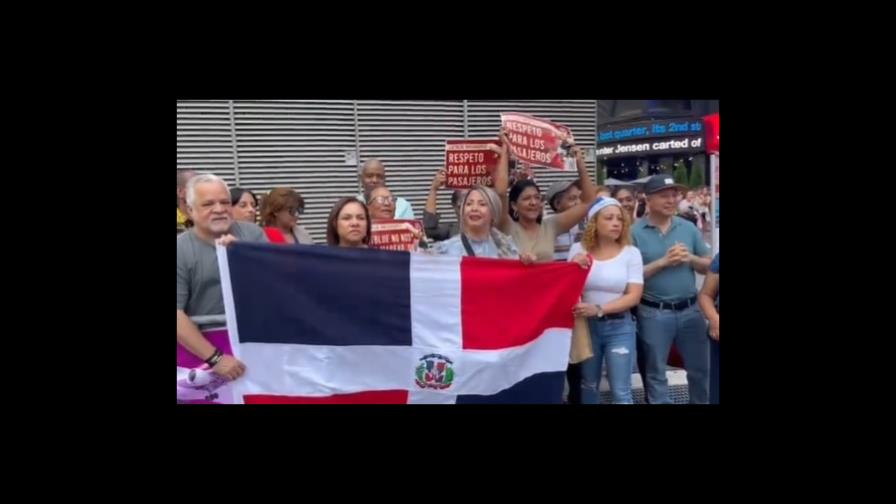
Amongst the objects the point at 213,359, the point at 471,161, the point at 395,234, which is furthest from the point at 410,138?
the point at 213,359

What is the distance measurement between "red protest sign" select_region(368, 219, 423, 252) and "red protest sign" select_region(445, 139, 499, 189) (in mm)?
788

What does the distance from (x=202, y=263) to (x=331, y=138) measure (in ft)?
10.5

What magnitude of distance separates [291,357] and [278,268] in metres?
0.46

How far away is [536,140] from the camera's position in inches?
198

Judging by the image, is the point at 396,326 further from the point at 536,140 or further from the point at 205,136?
the point at 205,136

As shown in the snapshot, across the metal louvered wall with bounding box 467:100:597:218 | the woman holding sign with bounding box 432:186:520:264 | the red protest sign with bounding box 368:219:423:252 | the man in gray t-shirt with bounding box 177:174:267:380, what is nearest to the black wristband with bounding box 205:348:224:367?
the man in gray t-shirt with bounding box 177:174:267:380

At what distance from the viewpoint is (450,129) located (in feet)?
23.3

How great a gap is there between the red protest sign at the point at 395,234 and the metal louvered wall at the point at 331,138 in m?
2.24

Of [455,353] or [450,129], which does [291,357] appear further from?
[450,129]

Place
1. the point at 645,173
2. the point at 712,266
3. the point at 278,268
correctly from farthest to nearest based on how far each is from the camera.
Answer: the point at 645,173, the point at 712,266, the point at 278,268

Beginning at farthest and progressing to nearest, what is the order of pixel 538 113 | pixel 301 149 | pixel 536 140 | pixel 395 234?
1. pixel 538 113
2. pixel 301 149
3. pixel 536 140
4. pixel 395 234

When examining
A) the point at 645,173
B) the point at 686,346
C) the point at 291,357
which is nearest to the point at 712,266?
Result: the point at 686,346

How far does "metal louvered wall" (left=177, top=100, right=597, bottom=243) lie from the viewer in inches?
255

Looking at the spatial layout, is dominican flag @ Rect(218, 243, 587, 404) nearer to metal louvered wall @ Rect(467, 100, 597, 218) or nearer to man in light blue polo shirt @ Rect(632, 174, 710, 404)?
man in light blue polo shirt @ Rect(632, 174, 710, 404)
